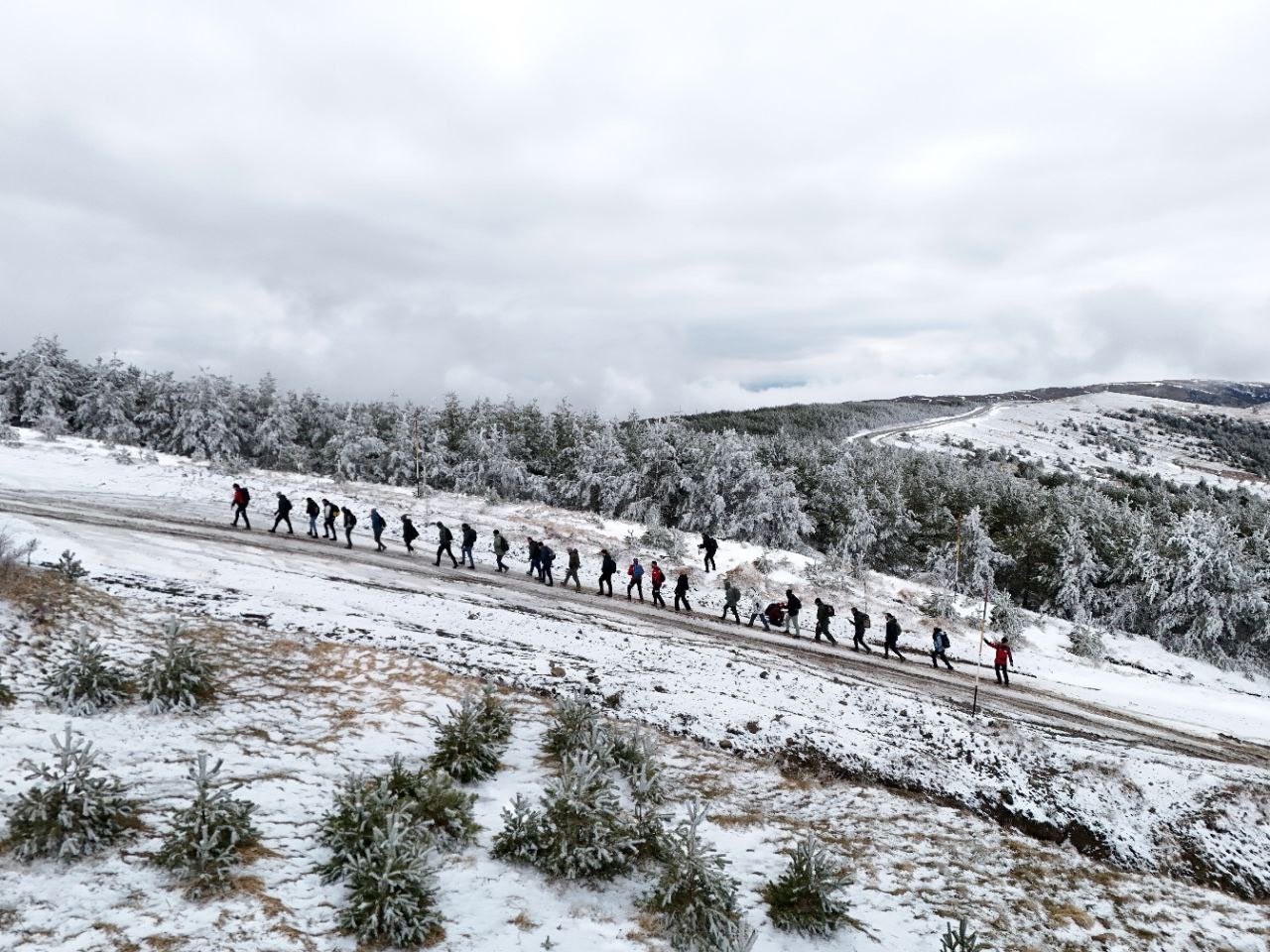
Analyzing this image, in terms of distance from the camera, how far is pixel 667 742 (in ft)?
34.6

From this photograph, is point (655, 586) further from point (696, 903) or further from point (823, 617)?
point (696, 903)

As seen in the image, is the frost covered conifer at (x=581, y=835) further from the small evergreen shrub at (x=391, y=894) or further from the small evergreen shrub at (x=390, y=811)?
the small evergreen shrub at (x=391, y=894)

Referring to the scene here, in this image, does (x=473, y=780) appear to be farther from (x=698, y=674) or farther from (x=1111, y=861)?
(x=1111, y=861)

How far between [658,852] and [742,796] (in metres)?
2.73

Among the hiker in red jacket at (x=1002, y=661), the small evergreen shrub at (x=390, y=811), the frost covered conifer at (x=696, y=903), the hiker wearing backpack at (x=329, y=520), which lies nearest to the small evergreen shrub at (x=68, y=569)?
the small evergreen shrub at (x=390, y=811)

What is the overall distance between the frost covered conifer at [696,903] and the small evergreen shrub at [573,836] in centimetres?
54

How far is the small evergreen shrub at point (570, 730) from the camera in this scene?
29.1ft

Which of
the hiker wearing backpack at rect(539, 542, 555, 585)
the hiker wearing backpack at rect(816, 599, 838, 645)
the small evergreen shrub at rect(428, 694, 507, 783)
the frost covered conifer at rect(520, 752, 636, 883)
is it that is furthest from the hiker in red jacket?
the small evergreen shrub at rect(428, 694, 507, 783)

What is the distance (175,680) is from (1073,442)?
146 metres

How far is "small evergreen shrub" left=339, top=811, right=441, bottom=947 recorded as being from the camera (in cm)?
514

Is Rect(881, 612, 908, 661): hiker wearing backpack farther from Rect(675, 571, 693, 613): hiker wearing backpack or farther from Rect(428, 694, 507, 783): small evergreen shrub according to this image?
Rect(428, 694, 507, 783): small evergreen shrub

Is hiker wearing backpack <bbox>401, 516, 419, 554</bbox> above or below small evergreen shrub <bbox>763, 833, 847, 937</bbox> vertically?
above

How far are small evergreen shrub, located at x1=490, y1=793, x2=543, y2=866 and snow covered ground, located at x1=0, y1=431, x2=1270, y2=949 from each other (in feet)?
0.64

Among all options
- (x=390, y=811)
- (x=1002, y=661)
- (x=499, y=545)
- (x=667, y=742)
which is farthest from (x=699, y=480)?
(x=390, y=811)
